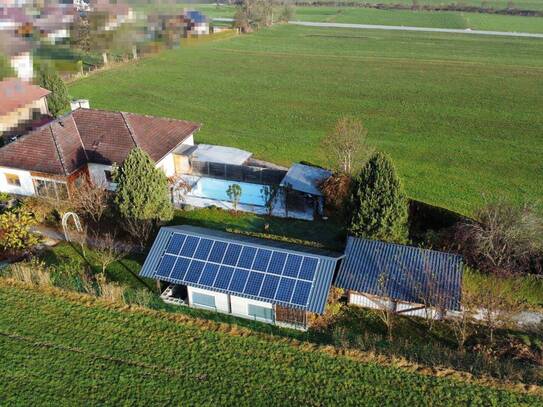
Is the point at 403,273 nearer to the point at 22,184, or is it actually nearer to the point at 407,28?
the point at 22,184

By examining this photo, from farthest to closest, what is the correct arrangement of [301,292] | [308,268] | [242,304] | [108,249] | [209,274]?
[108,249] → [209,274] → [242,304] → [308,268] → [301,292]

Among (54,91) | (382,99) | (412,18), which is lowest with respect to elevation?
(382,99)

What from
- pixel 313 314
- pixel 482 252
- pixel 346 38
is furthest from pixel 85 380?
pixel 346 38

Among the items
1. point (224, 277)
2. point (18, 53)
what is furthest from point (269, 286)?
point (18, 53)

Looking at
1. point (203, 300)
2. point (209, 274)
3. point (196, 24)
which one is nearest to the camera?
point (209, 274)

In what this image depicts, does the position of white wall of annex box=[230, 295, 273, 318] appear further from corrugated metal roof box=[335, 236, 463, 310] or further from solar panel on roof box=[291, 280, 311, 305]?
corrugated metal roof box=[335, 236, 463, 310]

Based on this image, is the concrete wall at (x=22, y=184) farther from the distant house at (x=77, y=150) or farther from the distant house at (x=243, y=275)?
the distant house at (x=243, y=275)
